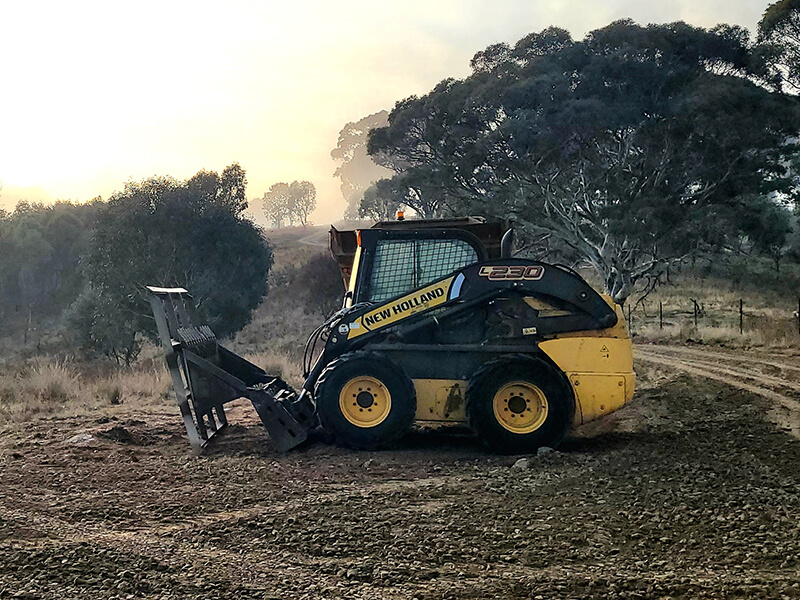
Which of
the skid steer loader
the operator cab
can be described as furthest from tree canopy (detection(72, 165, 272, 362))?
the skid steer loader

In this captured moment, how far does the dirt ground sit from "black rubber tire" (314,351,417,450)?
20cm

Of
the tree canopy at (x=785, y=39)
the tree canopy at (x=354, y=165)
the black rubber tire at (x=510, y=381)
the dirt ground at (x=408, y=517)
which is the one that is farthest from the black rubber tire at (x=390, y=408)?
the tree canopy at (x=354, y=165)

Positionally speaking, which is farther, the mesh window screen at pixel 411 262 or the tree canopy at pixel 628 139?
the tree canopy at pixel 628 139

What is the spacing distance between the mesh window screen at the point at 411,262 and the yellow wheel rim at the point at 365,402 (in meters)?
1.27

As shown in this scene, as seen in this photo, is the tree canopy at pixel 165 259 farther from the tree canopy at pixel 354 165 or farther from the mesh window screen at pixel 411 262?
the tree canopy at pixel 354 165

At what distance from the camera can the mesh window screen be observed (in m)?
8.42

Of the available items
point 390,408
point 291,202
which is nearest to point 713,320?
point 390,408

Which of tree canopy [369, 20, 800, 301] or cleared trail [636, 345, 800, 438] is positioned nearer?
cleared trail [636, 345, 800, 438]

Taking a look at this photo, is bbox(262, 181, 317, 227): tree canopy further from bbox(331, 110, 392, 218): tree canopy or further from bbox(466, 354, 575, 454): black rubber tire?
bbox(466, 354, 575, 454): black rubber tire

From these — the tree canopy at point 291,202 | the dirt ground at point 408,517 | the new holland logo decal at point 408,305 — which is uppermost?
the tree canopy at point 291,202

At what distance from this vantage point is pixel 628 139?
86.6 ft

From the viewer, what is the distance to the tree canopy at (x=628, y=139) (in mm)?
24953

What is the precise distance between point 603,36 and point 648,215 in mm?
7428

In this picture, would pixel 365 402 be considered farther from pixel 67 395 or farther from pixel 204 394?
pixel 67 395
